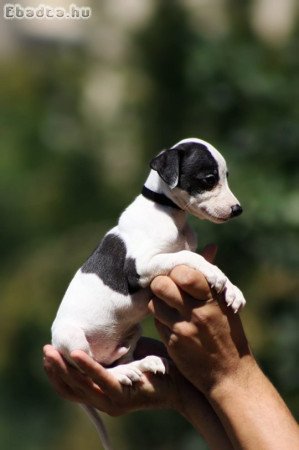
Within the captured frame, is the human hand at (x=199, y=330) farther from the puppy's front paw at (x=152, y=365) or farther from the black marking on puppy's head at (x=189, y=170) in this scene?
the black marking on puppy's head at (x=189, y=170)

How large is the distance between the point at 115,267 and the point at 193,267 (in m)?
0.28

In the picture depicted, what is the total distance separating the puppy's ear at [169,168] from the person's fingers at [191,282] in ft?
0.91

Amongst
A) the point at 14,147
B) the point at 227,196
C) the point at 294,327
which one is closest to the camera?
the point at 227,196

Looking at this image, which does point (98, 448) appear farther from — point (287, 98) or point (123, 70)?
point (287, 98)

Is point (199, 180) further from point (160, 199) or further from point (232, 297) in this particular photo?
point (232, 297)

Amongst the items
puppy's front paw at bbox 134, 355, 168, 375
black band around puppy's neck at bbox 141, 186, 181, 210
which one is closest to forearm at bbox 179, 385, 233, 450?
puppy's front paw at bbox 134, 355, 168, 375

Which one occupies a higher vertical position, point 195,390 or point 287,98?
point 287,98

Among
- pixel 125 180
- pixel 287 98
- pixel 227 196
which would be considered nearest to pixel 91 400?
pixel 227 196

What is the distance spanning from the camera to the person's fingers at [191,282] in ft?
12.0

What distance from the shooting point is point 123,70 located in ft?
33.1

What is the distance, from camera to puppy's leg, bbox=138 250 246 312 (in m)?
3.69

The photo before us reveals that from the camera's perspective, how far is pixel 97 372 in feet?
12.7

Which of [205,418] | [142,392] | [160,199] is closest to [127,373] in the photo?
[142,392]

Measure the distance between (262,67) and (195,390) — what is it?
3.91 meters
